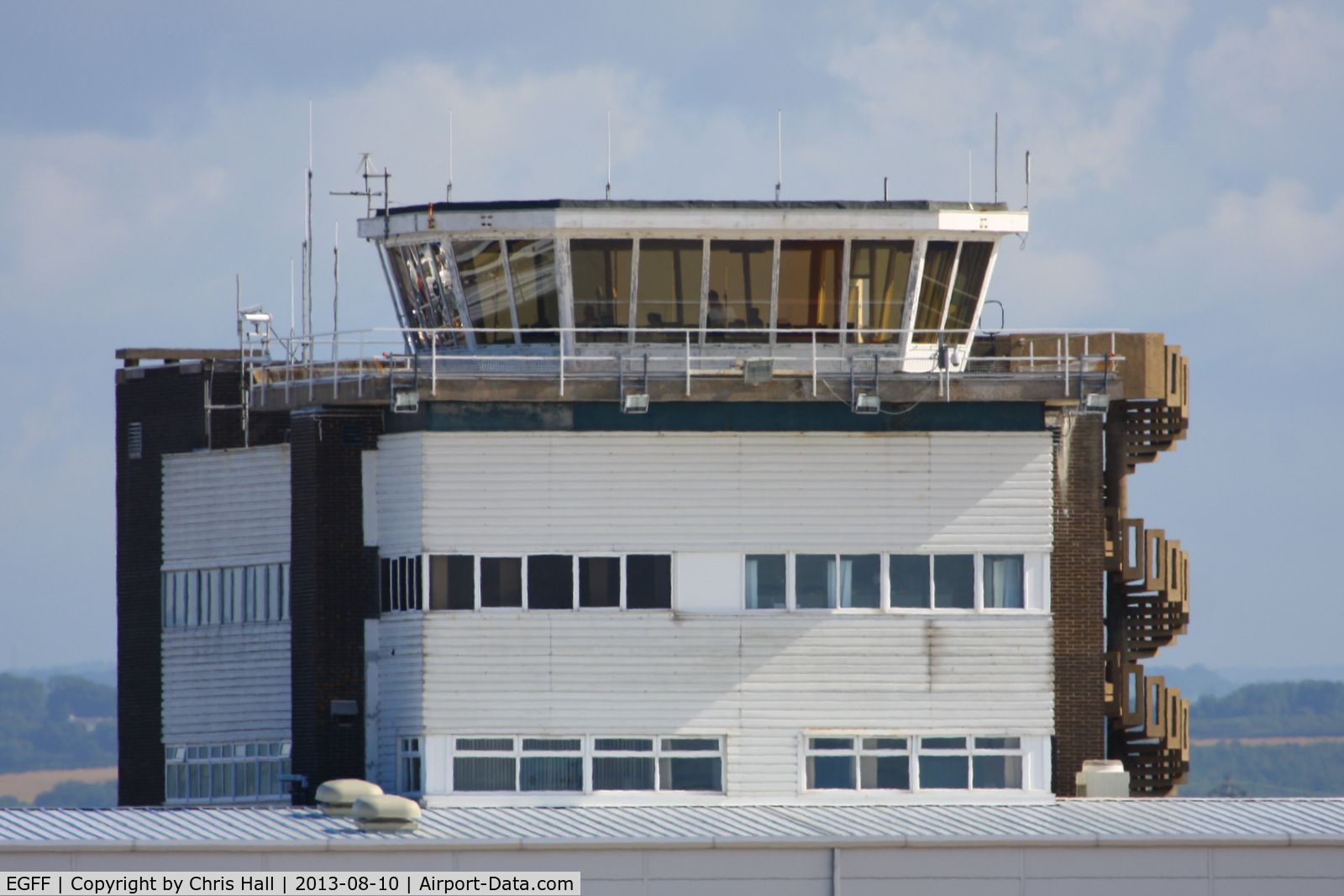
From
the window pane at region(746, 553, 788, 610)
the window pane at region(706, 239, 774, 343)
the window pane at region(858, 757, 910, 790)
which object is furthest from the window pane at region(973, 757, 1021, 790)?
the window pane at region(706, 239, 774, 343)

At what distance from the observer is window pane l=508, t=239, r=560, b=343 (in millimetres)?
34500

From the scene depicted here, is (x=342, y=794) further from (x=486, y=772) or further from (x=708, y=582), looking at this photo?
(x=708, y=582)

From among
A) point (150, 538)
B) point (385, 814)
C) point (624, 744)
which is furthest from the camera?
point (150, 538)

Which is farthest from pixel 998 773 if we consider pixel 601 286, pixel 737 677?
pixel 601 286

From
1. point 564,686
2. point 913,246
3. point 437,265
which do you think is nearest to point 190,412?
point 437,265

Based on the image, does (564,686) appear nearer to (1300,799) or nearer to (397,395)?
(397,395)

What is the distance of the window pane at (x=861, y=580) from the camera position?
1335 inches

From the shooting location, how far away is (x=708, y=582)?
1328 inches

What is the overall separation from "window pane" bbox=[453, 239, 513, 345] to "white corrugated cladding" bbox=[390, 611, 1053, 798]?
15.8ft

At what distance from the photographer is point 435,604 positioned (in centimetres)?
3353

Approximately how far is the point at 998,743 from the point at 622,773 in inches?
233

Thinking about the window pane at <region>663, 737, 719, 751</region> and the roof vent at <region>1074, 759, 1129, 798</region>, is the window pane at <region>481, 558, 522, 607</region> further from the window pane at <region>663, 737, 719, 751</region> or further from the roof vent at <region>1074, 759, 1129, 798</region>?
the roof vent at <region>1074, 759, 1129, 798</region>

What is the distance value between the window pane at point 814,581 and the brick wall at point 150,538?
12.9 metres

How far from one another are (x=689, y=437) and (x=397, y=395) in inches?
180
